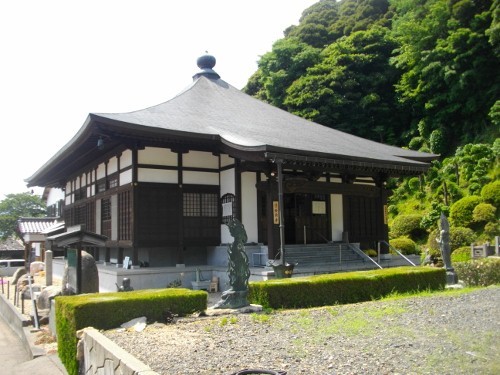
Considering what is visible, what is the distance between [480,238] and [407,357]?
22.2 meters

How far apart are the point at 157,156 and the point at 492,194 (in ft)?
63.8

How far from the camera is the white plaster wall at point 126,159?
15.7 m

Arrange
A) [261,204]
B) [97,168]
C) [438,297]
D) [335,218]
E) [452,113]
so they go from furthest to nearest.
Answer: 1. [452,113]
2. [97,168]
3. [335,218]
4. [261,204]
5. [438,297]

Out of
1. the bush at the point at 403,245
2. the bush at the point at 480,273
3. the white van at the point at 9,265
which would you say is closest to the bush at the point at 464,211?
the bush at the point at 403,245

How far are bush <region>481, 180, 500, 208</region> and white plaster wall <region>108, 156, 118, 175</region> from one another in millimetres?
20075

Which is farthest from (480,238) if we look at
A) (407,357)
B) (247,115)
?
(407,357)

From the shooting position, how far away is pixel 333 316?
8000 millimetres

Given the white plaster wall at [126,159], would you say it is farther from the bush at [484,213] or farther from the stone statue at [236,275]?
the bush at [484,213]

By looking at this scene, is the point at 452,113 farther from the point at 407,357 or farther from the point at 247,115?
the point at 407,357

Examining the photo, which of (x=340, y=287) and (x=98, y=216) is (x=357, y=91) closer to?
(x=98, y=216)

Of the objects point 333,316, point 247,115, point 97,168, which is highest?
point 247,115

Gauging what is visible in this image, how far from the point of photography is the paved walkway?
323 inches

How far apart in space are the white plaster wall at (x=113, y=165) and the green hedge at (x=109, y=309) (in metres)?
9.27

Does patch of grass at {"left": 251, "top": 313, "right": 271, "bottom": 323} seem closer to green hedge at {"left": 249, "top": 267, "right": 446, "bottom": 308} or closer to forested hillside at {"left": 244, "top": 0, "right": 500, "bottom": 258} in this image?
green hedge at {"left": 249, "top": 267, "right": 446, "bottom": 308}
